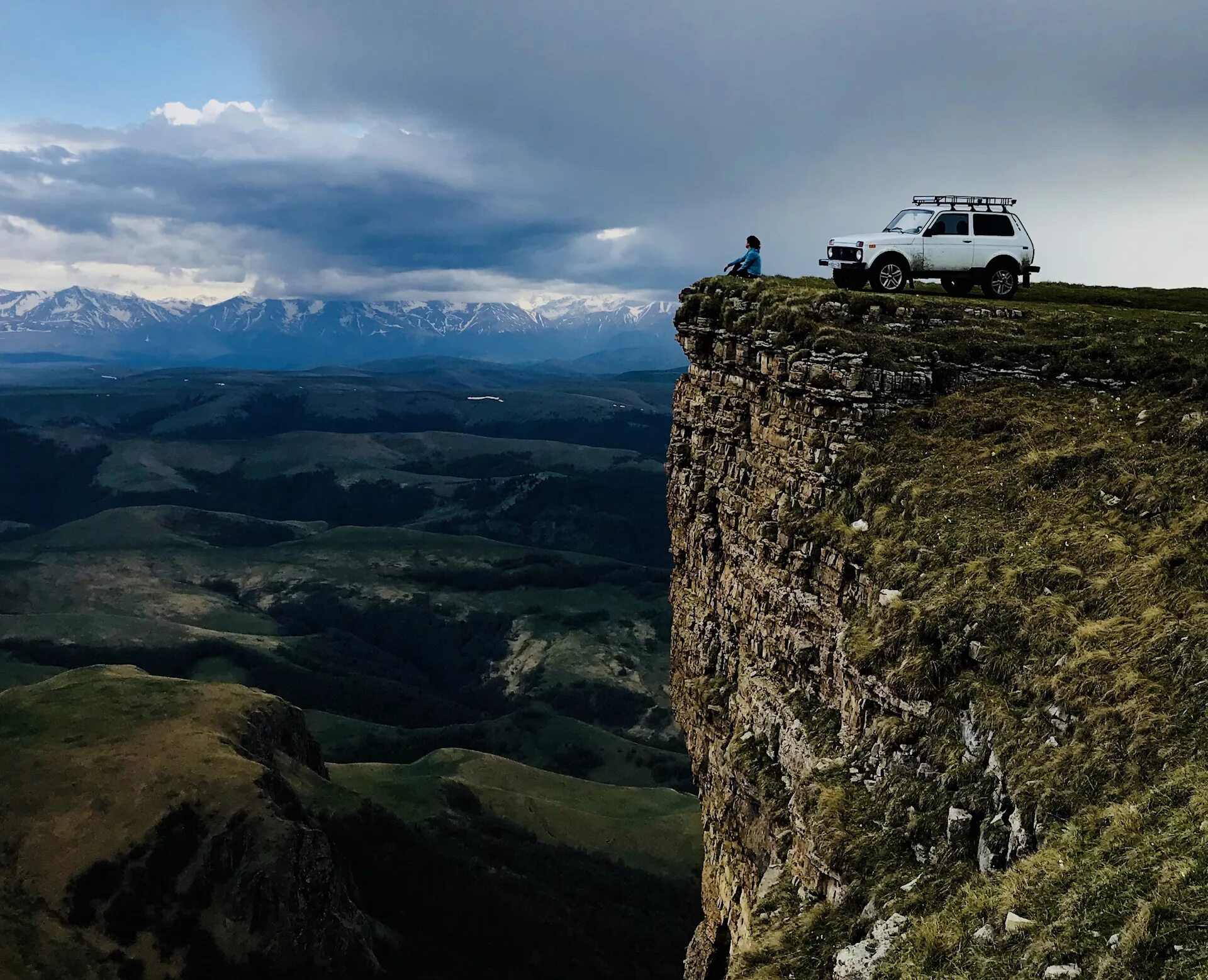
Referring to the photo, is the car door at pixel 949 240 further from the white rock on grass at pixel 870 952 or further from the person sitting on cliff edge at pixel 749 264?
the white rock on grass at pixel 870 952

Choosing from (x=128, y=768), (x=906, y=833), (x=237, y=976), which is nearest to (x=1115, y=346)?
(x=906, y=833)

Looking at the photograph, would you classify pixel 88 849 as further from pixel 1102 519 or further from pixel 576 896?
pixel 1102 519

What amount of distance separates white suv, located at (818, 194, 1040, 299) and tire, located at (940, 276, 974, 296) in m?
0.14

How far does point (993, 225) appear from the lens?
3484 centimetres

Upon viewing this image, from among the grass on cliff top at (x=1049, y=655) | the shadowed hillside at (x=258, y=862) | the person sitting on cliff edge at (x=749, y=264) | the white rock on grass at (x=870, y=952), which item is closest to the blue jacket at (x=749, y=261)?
the person sitting on cliff edge at (x=749, y=264)

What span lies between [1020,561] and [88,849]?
117m

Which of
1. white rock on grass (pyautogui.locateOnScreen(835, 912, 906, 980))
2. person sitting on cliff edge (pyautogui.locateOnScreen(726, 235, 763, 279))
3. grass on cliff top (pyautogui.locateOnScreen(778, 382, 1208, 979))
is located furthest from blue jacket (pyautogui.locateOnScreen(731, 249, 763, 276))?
white rock on grass (pyautogui.locateOnScreen(835, 912, 906, 980))

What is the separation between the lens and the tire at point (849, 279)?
119ft

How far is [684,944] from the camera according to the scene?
128375mm

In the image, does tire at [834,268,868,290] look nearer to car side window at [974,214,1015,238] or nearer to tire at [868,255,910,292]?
tire at [868,255,910,292]

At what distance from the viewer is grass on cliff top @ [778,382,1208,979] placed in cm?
1224

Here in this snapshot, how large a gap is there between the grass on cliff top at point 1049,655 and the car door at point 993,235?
12240mm

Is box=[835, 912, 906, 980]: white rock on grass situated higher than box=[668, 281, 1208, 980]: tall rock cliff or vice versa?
→ box=[668, 281, 1208, 980]: tall rock cliff

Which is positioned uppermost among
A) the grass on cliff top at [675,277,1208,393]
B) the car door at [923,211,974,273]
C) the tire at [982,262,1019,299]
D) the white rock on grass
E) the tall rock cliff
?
the car door at [923,211,974,273]
